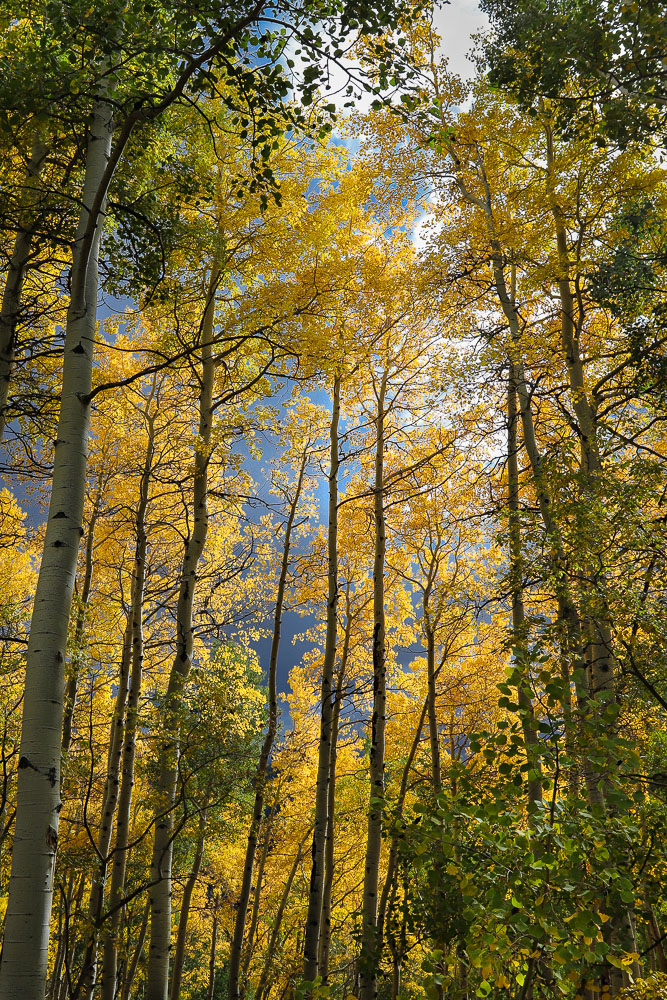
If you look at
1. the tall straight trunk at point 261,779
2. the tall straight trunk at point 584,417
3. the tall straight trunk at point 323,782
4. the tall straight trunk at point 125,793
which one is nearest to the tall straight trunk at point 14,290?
the tall straight trunk at point 125,793

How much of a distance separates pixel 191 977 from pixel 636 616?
22.2 metres

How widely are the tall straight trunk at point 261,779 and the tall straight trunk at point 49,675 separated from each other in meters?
3.19

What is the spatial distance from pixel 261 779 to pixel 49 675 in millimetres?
3599

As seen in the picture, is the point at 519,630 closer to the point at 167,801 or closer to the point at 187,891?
the point at 167,801

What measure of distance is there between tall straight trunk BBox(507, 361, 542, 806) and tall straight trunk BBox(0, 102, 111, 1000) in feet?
6.42

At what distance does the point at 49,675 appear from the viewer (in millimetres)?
2594

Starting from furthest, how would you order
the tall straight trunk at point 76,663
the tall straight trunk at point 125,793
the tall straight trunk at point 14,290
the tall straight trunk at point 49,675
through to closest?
the tall straight trunk at point 125,793 < the tall straight trunk at point 76,663 < the tall straight trunk at point 14,290 < the tall straight trunk at point 49,675

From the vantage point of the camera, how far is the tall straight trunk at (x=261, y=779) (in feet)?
21.4

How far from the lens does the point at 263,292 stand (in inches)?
261

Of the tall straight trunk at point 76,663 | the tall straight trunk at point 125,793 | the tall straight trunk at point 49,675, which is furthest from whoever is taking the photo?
the tall straight trunk at point 125,793

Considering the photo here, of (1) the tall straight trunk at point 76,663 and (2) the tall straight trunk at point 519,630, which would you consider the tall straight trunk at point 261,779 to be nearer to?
(1) the tall straight trunk at point 76,663

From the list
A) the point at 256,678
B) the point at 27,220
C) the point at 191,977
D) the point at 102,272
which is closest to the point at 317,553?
the point at 102,272

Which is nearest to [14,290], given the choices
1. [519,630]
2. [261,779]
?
[261,779]

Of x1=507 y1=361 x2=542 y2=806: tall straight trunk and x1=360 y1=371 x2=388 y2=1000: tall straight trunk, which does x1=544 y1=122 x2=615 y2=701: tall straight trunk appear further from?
x1=360 y1=371 x2=388 y2=1000: tall straight trunk
